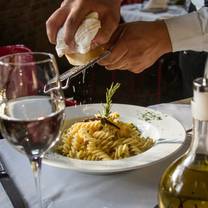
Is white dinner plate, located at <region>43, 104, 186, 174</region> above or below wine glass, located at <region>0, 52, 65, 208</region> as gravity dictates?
below

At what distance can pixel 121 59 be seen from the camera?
1.16m

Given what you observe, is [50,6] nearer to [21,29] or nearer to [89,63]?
[21,29]

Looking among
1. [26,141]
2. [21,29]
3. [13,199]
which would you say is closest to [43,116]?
[26,141]

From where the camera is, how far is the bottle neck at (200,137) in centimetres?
64

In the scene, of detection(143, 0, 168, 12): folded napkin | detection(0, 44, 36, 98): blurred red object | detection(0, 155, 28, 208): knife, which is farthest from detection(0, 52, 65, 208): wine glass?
detection(143, 0, 168, 12): folded napkin

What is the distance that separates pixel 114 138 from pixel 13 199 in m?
0.26

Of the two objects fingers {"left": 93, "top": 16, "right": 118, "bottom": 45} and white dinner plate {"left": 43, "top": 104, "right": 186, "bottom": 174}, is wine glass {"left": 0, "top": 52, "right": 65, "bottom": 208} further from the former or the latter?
fingers {"left": 93, "top": 16, "right": 118, "bottom": 45}

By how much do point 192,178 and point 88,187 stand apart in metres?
0.26

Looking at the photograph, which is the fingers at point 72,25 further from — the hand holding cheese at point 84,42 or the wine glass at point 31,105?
the wine glass at point 31,105

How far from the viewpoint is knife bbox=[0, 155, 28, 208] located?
814 millimetres

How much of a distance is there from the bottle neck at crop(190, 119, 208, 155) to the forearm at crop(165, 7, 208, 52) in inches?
22.9

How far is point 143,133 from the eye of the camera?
1.10 metres

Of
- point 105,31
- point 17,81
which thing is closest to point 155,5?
point 105,31

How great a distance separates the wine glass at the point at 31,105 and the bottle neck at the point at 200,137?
184 millimetres
